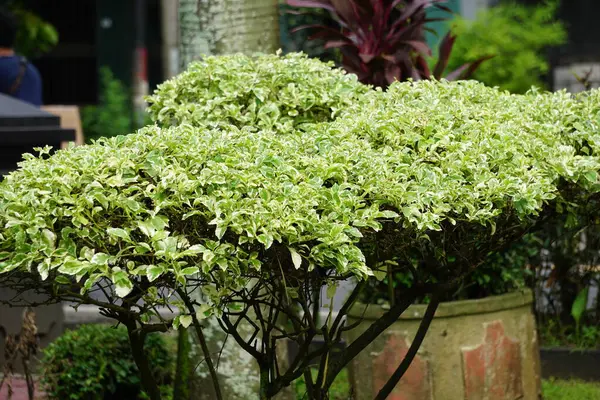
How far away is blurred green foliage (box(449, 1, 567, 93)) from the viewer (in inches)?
723

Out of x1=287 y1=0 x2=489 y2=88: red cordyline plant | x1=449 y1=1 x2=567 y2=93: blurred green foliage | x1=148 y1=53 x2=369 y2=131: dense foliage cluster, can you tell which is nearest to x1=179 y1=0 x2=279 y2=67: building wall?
x1=287 y1=0 x2=489 y2=88: red cordyline plant

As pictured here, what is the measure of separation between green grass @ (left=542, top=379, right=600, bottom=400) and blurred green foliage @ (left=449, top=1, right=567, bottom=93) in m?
11.1

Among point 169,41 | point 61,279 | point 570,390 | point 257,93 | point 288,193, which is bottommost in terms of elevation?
point 570,390

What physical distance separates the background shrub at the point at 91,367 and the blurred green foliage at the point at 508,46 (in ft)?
40.4

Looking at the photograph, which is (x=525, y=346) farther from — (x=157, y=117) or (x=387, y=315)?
(x=157, y=117)

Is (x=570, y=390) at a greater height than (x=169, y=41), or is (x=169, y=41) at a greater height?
(x=169, y=41)

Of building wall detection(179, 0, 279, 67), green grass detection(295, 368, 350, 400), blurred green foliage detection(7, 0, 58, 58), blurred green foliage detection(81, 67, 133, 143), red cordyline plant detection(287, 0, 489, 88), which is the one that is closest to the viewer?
building wall detection(179, 0, 279, 67)

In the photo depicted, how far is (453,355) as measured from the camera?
573 cm

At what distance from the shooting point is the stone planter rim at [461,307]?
5.71 metres

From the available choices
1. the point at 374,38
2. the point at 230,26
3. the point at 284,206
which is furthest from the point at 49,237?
the point at 374,38

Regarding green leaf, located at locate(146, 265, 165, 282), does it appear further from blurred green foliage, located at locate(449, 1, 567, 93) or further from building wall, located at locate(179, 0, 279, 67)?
blurred green foliage, located at locate(449, 1, 567, 93)

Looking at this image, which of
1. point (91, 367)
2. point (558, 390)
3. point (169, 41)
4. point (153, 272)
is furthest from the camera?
point (169, 41)

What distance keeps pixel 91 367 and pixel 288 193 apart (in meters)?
2.70

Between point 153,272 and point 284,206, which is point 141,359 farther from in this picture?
point 284,206
